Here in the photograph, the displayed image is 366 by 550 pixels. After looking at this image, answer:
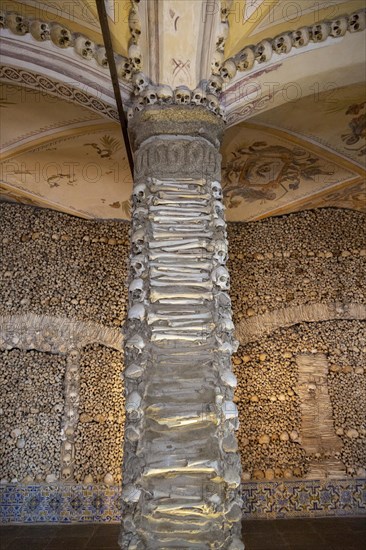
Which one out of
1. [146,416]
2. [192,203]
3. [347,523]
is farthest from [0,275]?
[347,523]

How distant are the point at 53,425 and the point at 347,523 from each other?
2.78 m

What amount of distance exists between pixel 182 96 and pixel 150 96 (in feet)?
0.65

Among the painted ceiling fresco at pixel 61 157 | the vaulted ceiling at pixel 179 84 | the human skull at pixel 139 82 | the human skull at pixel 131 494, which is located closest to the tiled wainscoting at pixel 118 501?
the human skull at pixel 131 494

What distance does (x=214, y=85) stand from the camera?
3068mm

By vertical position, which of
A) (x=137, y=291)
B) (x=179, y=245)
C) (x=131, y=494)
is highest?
(x=179, y=245)

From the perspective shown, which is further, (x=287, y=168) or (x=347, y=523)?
(x=287, y=168)

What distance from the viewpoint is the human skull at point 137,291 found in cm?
254

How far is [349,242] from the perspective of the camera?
544cm

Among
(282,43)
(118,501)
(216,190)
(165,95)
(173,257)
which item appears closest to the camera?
(173,257)

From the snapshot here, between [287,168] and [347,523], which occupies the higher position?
[287,168]

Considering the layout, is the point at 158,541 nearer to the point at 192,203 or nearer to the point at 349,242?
the point at 192,203

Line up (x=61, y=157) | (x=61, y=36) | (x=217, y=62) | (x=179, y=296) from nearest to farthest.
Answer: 1. (x=179, y=296)
2. (x=217, y=62)
3. (x=61, y=36)
4. (x=61, y=157)

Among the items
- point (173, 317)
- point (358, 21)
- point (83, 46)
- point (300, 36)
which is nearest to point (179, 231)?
point (173, 317)

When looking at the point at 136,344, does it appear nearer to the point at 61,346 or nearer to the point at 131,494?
the point at 131,494
